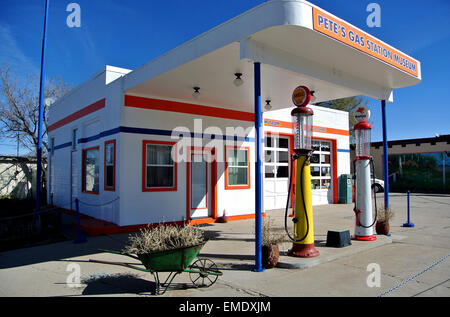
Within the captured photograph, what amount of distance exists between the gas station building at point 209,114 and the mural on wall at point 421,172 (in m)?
17.2

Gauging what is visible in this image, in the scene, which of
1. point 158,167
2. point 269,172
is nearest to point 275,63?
point 158,167

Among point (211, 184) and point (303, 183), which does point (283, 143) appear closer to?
point (211, 184)

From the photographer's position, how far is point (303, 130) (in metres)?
6.46

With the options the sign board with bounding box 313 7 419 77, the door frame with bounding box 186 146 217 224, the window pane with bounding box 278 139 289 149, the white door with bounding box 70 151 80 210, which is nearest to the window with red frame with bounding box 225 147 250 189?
the door frame with bounding box 186 146 217 224

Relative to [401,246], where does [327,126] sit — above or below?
above

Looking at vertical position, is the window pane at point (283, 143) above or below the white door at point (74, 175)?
above

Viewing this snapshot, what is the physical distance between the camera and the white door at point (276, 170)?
564 inches

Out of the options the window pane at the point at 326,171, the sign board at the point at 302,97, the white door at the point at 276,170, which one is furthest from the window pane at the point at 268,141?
the sign board at the point at 302,97

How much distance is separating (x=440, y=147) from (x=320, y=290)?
27.1m

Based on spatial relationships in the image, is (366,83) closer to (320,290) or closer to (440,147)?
(320,290)

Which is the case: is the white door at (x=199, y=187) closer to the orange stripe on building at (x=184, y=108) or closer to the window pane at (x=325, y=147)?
the orange stripe on building at (x=184, y=108)
